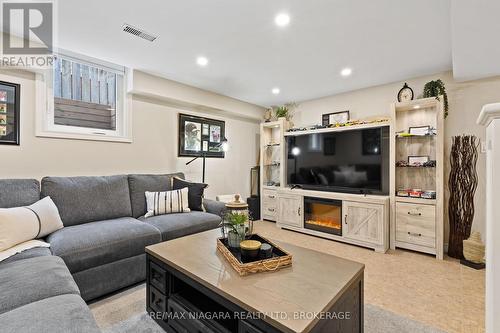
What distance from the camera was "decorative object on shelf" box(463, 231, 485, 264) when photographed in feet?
8.41

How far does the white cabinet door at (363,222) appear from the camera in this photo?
3.07 meters

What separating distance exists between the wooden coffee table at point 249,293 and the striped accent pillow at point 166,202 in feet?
3.69

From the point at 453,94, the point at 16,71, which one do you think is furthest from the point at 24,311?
the point at 453,94

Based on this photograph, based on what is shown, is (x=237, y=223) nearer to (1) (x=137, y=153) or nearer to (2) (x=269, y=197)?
(1) (x=137, y=153)

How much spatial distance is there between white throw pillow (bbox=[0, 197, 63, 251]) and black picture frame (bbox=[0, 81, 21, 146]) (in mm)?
810

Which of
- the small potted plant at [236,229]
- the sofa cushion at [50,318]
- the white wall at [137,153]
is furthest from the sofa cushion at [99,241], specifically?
the small potted plant at [236,229]

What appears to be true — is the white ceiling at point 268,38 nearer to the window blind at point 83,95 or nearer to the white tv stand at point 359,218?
the window blind at point 83,95

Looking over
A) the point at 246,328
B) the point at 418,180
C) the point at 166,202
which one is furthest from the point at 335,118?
the point at 246,328

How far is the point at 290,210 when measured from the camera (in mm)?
4000

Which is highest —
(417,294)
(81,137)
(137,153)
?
(81,137)

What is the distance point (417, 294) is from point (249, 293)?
5.92 feet

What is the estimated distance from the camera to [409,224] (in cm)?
302

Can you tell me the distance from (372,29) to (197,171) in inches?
121

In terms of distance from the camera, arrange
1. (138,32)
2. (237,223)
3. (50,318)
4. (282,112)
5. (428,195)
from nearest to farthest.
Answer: (50,318)
(237,223)
(138,32)
(428,195)
(282,112)
